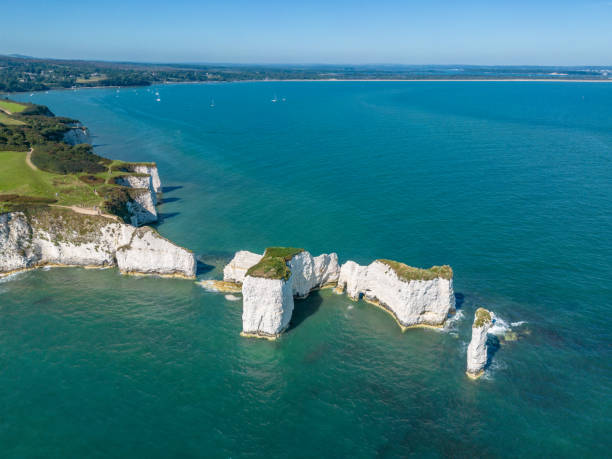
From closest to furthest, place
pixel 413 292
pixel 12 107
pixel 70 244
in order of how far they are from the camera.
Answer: pixel 413 292
pixel 70 244
pixel 12 107

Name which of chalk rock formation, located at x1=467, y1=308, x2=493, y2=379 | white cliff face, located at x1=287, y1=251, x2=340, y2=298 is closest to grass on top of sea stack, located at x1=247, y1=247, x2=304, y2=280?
white cliff face, located at x1=287, y1=251, x2=340, y2=298

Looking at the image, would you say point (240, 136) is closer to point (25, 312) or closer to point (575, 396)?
point (25, 312)

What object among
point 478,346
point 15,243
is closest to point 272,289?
point 478,346

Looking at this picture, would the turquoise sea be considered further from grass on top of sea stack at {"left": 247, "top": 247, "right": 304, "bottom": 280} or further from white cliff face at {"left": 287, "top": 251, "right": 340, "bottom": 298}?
grass on top of sea stack at {"left": 247, "top": 247, "right": 304, "bottom": 280}

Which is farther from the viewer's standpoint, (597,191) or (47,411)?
(597,191)

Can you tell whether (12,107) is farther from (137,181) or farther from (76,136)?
(137,181)

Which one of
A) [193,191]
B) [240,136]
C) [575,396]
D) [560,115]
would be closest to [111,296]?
[193,191]

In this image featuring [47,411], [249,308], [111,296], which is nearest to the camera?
[47,411]
